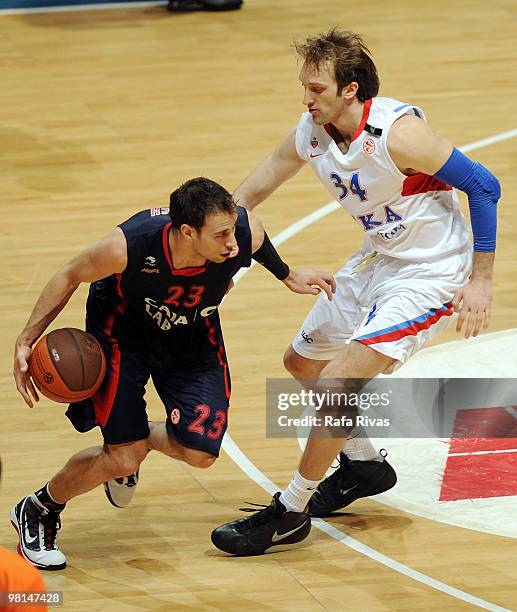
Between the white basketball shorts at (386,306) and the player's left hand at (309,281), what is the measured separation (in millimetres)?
217

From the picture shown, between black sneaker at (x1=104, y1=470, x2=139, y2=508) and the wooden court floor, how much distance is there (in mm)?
152

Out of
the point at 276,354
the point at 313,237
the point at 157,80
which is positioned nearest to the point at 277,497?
the point at 276,354

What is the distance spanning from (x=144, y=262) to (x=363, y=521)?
1.66 metres

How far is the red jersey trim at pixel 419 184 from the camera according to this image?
224 inches

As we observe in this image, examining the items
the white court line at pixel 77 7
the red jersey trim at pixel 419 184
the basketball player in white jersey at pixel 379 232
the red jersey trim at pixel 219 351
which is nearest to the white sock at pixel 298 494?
the basketball player in white jersey at pixel 379 232

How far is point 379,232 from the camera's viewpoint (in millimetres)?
5809

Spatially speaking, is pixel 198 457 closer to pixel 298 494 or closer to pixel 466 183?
pixel 298 494

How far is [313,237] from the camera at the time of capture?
916cm

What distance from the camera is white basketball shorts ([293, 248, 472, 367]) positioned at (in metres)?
5.53

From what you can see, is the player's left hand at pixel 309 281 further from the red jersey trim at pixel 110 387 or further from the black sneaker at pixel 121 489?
the black sneaker at pixel 121 489

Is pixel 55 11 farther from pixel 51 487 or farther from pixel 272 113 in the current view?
pixel 51 487

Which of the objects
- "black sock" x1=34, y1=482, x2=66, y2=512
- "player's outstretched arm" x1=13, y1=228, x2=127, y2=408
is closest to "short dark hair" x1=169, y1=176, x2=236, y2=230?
"player's outstretched arm" x1=13, y1=228, x2=127, y2=408

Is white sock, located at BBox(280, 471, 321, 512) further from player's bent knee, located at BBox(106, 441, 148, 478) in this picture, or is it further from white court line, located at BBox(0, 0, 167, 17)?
white court line, located at BBox(0, 0, 167, 17)

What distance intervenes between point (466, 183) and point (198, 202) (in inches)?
46.2
